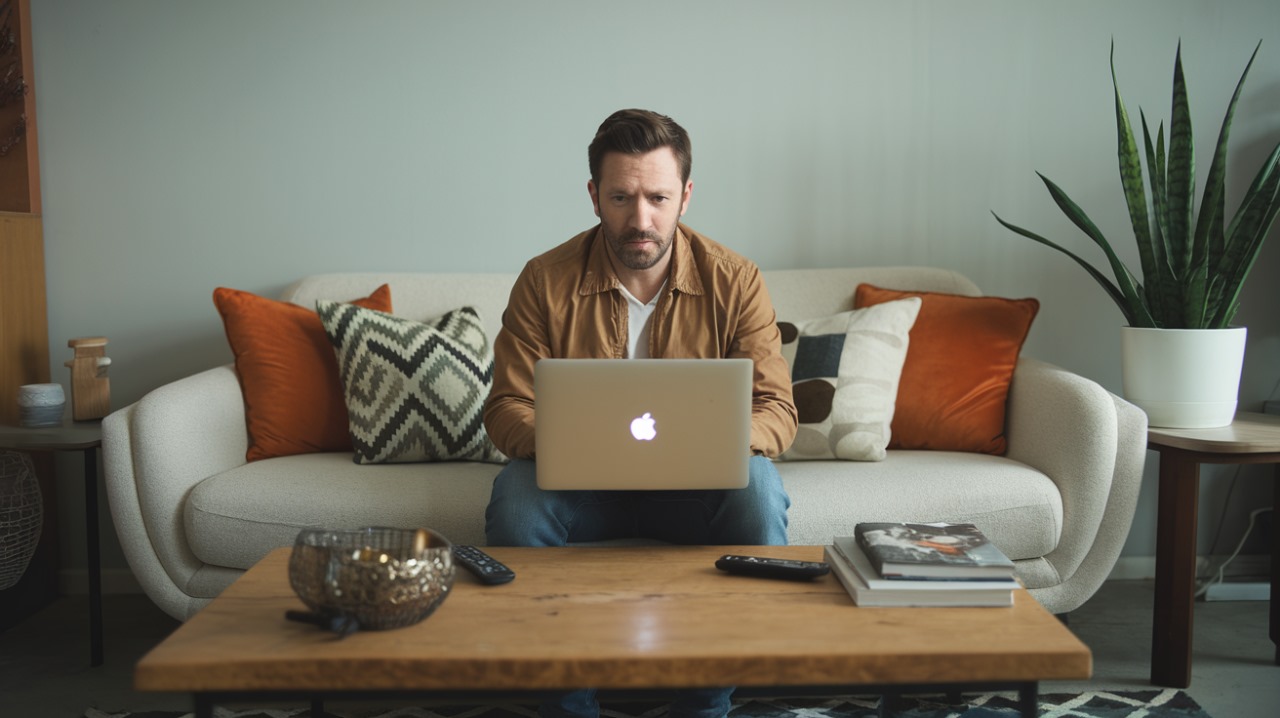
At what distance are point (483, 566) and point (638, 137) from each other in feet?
2.97

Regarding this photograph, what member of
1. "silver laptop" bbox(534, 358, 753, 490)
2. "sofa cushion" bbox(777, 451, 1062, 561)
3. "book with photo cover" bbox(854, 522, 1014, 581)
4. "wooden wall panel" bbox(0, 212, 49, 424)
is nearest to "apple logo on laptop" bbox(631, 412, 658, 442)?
"silver laptop" bbox(534, 358, 753, 490)

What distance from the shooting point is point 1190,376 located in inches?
86.8

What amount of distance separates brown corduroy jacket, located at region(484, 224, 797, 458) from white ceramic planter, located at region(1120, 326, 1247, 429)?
2.95 ft

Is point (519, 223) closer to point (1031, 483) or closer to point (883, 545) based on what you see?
point (1031, 483)

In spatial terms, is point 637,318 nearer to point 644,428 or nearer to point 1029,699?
point 644,428

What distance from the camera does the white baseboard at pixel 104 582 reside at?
2.73 meters

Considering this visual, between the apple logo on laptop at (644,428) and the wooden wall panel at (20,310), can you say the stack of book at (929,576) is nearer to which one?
the apple logo on laptop at (644,428)

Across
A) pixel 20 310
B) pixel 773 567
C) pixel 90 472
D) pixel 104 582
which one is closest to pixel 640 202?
pixel 773 567

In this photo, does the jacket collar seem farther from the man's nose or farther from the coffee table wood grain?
the coffee table wood grain

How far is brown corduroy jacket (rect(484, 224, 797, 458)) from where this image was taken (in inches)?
76.0

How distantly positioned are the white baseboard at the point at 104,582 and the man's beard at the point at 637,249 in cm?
175

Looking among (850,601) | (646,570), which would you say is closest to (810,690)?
(850,601)

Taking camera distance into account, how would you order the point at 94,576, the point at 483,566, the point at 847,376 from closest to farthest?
the point at 483,566
the point at 94,576
the point at 847,376

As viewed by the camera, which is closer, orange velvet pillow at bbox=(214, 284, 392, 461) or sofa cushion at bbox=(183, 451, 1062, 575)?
sofa cushion at bbox=(183, 451, 1062, 575)
